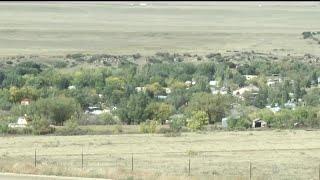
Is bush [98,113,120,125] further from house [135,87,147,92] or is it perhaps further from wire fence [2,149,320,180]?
wire fence [2,149,320,180]

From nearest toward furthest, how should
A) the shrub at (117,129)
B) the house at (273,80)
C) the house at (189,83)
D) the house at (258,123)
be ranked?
the shrub at (117,129)
the house at (258,123)
the house at (189,83)
the house at (273,80)

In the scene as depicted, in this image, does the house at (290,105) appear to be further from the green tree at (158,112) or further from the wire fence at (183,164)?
the wire fence at (183,164)

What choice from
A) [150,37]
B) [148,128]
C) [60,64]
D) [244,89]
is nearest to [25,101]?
[148,128]

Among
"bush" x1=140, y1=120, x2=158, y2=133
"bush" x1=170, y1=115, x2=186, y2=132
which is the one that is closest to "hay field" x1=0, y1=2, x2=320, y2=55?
"bush" x1=170, y1=115, x2=186, y2=132

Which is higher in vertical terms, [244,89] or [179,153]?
[179,153]

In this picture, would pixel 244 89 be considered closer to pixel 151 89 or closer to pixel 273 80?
pixel 273 80

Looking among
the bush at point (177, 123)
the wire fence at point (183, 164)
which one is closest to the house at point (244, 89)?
the bush at point (177, 123)
